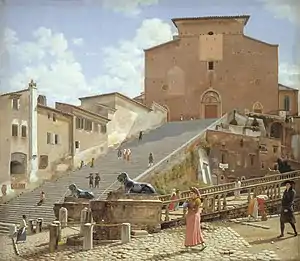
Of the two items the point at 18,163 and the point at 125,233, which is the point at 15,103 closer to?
the point at 18,163

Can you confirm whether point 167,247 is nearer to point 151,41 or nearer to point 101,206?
point 101,206

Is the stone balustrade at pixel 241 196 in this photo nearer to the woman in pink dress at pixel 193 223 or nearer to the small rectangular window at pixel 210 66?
the woman in pink dress at pixel 193 223

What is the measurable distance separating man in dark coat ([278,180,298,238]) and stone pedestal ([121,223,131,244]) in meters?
0.93

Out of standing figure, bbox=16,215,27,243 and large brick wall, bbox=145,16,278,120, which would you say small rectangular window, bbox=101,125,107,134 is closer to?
large brick wall, bbox=145,16,278,120

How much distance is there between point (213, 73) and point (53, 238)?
152 cm

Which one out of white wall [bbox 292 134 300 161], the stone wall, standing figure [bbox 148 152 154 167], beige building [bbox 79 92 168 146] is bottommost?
the stone wall

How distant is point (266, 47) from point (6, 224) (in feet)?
6.73

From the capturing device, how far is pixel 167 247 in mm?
4145

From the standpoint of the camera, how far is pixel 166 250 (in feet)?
13.6

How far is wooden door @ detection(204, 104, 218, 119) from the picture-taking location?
4.61m

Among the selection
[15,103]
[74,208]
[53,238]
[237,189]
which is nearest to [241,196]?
[237,189]

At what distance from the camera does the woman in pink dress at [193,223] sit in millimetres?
4148

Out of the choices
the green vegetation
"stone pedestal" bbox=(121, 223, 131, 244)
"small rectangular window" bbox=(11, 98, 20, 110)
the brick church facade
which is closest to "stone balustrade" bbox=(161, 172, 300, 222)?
the green vegetation

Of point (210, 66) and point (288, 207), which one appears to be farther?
point (210, 66)
